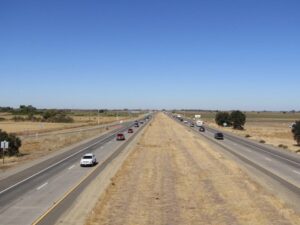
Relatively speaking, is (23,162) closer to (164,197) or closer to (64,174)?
(64,174)

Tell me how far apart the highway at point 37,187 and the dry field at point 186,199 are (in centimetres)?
275

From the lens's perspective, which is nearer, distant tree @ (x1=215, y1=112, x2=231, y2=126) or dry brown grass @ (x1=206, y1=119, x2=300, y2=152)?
dry brown grass @ (x1=206, y1=119, x2=300, y2=152)

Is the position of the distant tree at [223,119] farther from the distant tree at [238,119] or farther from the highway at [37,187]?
the highway at [37,187]

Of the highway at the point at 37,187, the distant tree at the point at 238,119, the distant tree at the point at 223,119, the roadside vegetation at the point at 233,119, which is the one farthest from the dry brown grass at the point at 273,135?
the highway at the point at 37,187

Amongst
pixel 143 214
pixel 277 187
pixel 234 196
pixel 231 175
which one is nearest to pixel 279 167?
pixel 231 175

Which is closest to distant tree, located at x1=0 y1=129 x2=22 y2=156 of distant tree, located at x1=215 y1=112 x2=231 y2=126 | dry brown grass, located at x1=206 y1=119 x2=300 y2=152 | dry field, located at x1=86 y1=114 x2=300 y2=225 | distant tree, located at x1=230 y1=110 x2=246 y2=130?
dry field, located at x1=86 y1=114 x2=300 y2=225

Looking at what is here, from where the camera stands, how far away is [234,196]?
89.9 feet

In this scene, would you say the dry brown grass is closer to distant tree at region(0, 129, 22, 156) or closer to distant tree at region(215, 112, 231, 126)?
distant tree at region(215, 112, 231, 126)

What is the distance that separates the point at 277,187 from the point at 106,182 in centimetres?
1101

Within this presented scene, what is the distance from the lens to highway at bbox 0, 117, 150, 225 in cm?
2276

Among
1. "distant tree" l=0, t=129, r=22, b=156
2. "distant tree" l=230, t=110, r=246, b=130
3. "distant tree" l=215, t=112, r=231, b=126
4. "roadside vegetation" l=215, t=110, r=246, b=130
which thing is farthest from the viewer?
"distant tree" l=215, t=112, r=231, b=126

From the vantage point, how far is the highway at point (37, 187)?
896 inches

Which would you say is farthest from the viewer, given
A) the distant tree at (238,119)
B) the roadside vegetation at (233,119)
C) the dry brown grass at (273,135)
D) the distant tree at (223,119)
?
the distant tree at (223,119)

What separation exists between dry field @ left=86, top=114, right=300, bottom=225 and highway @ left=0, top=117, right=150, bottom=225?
2749 mm
